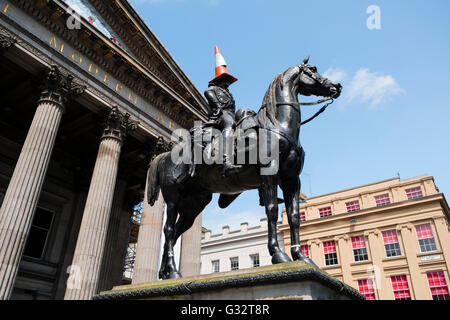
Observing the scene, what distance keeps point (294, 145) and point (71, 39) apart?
44.2 ft

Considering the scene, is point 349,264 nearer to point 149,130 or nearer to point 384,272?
point 384,272

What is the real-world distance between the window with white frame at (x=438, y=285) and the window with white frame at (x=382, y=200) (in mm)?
6847

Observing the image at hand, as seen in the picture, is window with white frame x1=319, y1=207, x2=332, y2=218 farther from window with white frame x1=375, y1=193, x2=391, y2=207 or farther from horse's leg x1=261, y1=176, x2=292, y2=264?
horse's leg x1=261, y1=176, x2=292, y2=264

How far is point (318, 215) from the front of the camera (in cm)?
3356

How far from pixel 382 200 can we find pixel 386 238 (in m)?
3.68

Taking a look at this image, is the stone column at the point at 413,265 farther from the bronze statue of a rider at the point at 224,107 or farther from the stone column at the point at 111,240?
the bronze statue of a rider at the point at 224,107

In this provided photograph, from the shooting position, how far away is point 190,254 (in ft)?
59.7

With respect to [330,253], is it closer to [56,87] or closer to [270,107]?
[56,87]

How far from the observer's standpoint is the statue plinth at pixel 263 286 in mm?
3332

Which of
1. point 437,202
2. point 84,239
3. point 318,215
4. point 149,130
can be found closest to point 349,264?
point 318,215

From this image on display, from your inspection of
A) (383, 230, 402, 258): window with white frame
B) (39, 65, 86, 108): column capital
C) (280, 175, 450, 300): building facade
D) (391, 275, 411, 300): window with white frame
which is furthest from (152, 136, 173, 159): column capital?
(391, 275, 411, 300): window with white frame

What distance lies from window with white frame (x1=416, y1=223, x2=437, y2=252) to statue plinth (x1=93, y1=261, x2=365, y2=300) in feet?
89.5

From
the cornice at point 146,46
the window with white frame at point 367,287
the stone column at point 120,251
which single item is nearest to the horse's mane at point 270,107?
the cornice at point 146,46

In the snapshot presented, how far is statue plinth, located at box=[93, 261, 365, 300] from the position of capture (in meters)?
3.33
